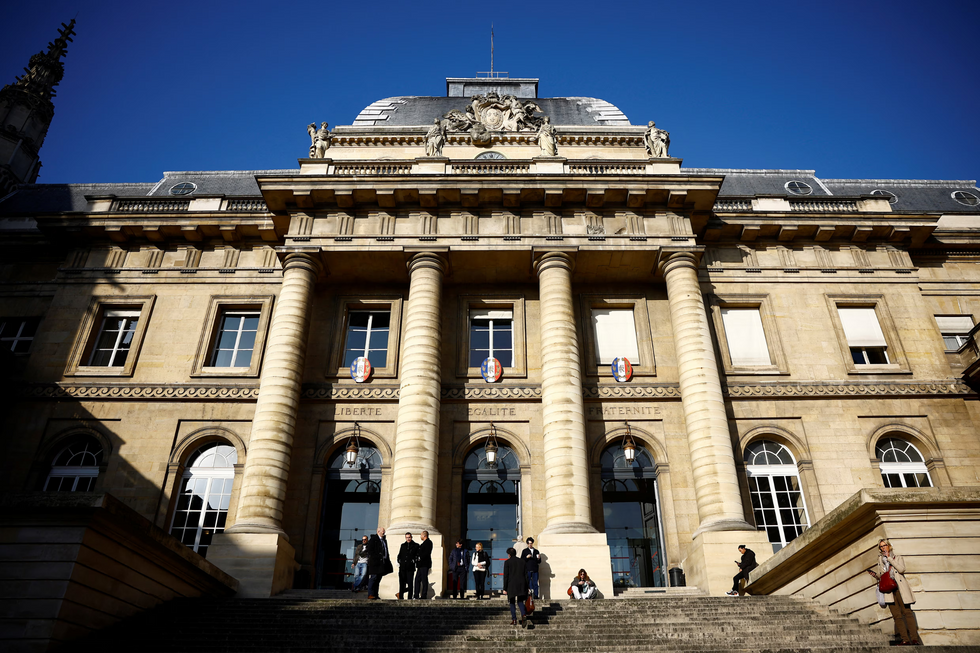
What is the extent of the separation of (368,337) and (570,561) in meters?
9.15

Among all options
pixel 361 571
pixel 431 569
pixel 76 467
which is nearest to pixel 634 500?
pixel 431 569

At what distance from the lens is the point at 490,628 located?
37.5 feet

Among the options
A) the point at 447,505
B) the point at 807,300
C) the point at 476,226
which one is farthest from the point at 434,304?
the point at 807,300

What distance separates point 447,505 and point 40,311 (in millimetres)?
14474

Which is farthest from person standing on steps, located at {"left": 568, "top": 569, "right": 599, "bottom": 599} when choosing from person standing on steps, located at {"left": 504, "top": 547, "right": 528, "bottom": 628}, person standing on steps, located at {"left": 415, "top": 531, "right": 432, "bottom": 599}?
person standing on steps, located at {"left": 504, "top": 547, "right": 528, "bottom": 628}

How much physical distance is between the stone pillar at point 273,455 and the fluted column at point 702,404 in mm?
10143

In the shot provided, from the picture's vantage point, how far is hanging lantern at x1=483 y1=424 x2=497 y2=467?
18.8 m

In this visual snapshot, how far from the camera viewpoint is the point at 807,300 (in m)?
21.8

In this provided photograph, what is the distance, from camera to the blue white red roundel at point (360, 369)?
20172 millimetres

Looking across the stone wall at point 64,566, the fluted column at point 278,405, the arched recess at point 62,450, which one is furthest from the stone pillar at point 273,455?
the arched recess at point 62,450

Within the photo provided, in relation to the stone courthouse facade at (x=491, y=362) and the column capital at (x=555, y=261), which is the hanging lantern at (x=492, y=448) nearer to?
the stone courthouse facade at (x=491, y=362)

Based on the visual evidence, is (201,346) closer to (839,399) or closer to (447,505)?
(447,505)

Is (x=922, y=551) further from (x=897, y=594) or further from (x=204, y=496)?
(x=204, y=496)

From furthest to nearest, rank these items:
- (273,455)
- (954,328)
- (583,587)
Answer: (954,328), (273,455), (583,587)
